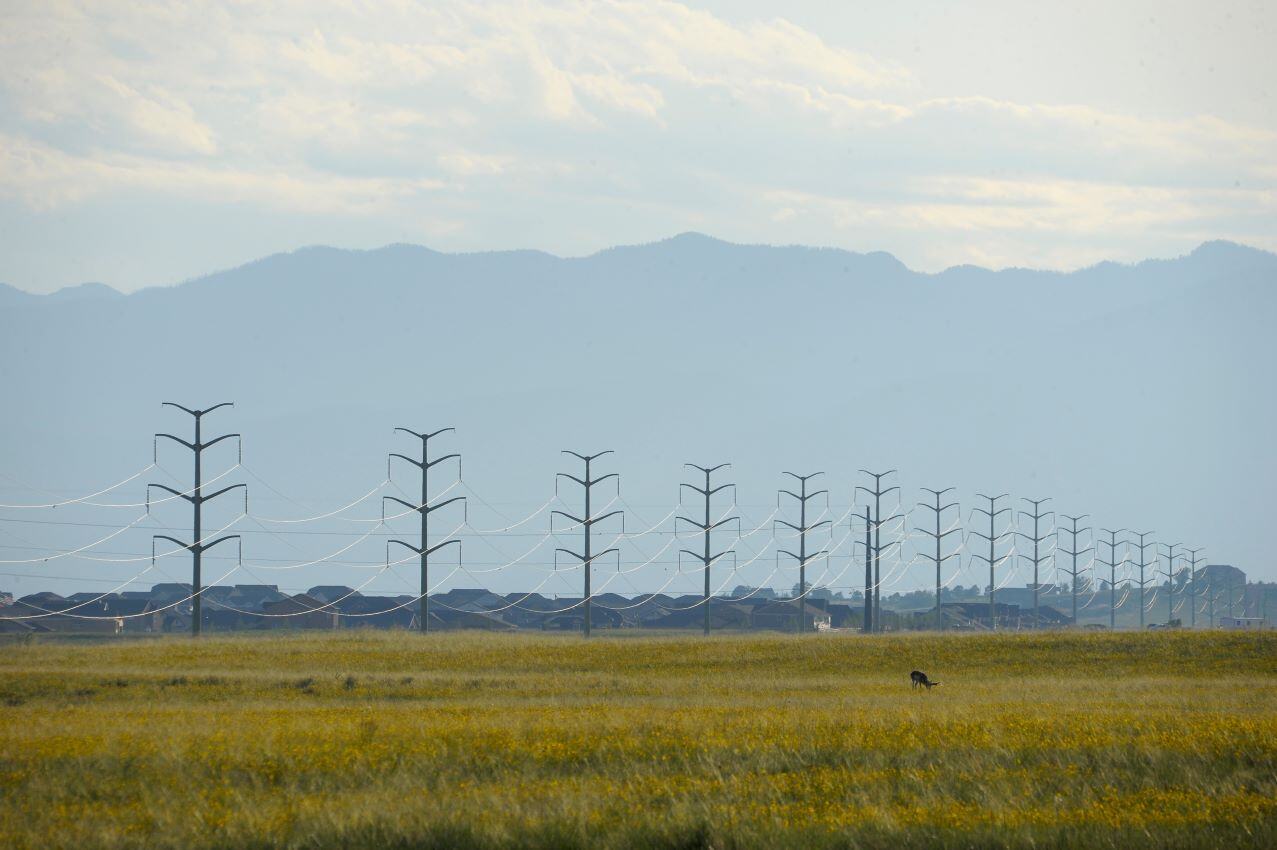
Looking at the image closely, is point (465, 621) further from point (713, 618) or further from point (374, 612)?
point (713, 618)

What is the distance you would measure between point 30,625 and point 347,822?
126883mm

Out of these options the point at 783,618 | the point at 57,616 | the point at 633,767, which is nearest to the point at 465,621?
the point at 783,618

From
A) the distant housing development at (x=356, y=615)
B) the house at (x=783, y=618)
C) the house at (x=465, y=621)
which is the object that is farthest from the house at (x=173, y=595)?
the house at (x=783, y=618)

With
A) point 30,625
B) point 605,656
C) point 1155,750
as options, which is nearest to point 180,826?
point 1155,750

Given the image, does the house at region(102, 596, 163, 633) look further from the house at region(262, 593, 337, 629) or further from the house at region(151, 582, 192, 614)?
the house at region(262, 593, 337, 629)

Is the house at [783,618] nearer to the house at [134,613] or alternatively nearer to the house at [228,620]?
the house at [228,620]

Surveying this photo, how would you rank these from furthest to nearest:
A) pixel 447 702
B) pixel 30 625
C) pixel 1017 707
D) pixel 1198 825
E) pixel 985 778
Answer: pixel 30 625 < pixel 447 702 < pixel 1017 707 < pixel 985 778 < pixel 1198 825

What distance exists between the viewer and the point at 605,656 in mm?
63469

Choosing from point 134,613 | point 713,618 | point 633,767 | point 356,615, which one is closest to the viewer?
point 633,767

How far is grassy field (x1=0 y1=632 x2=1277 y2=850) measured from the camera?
2053 cm

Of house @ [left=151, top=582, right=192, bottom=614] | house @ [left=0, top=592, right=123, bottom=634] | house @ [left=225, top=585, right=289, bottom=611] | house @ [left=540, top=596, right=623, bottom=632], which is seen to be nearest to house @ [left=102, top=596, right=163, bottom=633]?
house @ [left=0, top=592, right=123, bottom=634]

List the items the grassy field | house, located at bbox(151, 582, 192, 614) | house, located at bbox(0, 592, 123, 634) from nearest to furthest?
the grassy field
house, located at bbox(0, 592, 123, 634)
house, located at bbox(151, 582, 192, 614)

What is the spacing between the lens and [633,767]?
991 inches

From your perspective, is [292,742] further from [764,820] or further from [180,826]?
[764,820]
